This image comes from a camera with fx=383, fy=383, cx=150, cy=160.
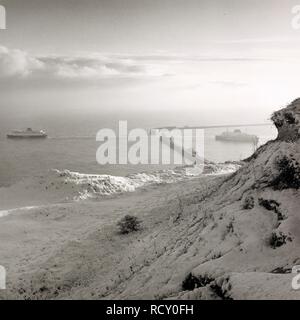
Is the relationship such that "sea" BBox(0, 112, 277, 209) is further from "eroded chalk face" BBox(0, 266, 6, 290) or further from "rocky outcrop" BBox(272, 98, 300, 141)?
"rocky outcrop" BBox(272, 98, 300, 141)

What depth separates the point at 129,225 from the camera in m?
17.5

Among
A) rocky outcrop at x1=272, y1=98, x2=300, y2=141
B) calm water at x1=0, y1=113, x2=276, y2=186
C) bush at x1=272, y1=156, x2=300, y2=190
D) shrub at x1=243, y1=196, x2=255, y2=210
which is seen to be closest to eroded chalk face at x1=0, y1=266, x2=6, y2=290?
→ shrub at x1=243, y1=196, x2=255, y2=210

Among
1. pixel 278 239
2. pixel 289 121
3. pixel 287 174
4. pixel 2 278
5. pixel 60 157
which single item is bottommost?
pixel 2 278

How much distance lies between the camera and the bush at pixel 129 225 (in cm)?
1734

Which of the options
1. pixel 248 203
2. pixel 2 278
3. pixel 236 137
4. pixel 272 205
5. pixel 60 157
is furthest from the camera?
pixel 236 137

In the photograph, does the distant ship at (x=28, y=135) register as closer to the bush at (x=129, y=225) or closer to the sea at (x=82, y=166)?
the sea at (x=82, y=166)

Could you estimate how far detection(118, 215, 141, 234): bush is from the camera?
17.3 metres

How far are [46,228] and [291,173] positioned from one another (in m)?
14.0

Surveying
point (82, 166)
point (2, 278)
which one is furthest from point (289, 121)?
point (82, 166)

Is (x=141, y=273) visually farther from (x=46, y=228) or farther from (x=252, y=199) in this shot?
(x=46, y=228)

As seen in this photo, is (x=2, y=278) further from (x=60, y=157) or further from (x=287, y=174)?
(x=60, y=157)

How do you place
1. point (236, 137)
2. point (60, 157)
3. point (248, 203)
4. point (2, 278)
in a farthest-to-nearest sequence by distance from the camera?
point (236, 137), point (60, 157), point (2, 278), point (248, 203)

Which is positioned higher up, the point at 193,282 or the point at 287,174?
the point at 287,174
